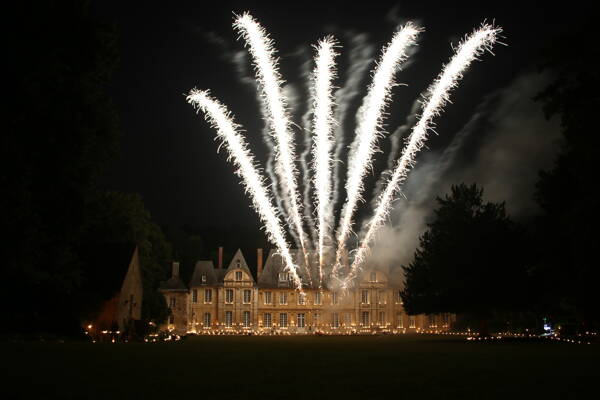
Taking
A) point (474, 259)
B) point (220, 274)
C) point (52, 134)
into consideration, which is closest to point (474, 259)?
point (474, 259)

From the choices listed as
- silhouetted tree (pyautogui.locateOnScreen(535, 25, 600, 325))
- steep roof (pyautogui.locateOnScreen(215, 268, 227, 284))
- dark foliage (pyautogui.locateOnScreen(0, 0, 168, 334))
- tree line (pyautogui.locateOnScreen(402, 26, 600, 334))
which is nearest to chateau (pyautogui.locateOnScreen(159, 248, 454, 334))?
steep roof (pyautogui.locateOnScreen(215, 268, 227, 284))

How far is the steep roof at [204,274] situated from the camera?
73.2 metres

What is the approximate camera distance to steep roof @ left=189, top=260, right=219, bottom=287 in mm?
73250

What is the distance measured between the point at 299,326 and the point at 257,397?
208 feet

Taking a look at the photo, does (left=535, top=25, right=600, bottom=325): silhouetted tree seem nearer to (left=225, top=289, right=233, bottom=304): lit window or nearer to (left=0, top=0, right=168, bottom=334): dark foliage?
→ (left=0, top=0, right=168, bottom=334): dark foliage

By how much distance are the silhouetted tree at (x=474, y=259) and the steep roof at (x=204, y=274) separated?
1295 inches

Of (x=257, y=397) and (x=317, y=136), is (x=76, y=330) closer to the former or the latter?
(x=317, y=136)

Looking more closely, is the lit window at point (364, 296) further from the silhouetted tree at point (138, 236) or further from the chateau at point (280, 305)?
the silhouetted tree at point (138, 236)

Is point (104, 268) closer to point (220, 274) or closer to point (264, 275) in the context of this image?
point (220, 274)

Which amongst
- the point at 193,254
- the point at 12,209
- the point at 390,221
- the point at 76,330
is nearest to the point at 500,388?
the point at 12,209

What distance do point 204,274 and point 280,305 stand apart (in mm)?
9079

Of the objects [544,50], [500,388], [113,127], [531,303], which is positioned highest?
[544,50]

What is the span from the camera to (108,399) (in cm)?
973

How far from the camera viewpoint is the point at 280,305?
73.2m
